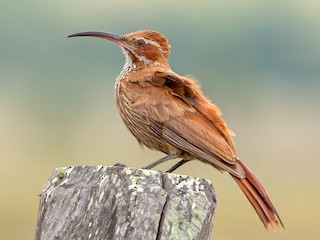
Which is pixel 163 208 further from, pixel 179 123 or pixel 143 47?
pixel 143 47

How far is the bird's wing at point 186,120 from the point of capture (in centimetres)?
841

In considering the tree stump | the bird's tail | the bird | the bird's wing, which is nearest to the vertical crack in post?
the tree stump

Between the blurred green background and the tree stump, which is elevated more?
the tree stump

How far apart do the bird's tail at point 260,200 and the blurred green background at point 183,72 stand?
1.60m

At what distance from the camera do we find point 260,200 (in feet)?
26.3

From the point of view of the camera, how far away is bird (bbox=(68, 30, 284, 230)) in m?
8.34

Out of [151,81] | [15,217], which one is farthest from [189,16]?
[151,81]

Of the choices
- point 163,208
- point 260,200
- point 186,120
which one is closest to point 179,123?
point 186,120

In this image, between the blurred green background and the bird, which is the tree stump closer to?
the bird

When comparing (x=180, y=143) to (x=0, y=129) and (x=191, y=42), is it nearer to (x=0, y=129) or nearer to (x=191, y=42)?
(x=0, y=129)

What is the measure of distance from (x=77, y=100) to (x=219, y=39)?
33.8m

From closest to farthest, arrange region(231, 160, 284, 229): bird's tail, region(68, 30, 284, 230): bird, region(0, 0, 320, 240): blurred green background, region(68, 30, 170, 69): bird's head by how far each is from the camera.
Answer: region(231, 160, 284, 229): bird's tail, region(68, 30, 284, 230): bird, region(68, 30, 170, 69): bird's head, region(0, 0, 320, 240): blurred green background

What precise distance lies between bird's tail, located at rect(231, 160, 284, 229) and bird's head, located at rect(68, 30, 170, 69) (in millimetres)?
1951

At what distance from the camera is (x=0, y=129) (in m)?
30.9
